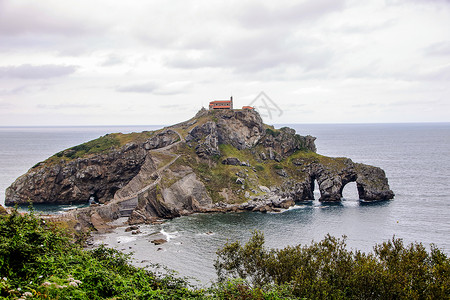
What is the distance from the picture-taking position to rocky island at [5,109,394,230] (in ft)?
353

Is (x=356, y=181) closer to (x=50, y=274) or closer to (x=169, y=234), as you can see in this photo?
(x=169, y=234)

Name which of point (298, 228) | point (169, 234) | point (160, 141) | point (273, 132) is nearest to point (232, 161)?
point (273, 132)

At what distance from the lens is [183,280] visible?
984 inches

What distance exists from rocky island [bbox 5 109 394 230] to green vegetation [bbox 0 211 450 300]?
62334mm

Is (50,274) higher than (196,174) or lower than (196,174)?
higher

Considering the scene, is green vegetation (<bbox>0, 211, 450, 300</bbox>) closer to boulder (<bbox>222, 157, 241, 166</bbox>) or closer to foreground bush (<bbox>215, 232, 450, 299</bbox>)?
foreground bush (<bbox>215, 232, 450, 299</bbox>)

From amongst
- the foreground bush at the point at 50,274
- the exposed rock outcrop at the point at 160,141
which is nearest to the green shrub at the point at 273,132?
the exposed rock outcrop at the point at 160,141

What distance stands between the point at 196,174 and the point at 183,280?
94976mm

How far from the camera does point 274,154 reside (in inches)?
5502

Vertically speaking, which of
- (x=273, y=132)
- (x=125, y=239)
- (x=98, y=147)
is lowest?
(x=125, y=239)

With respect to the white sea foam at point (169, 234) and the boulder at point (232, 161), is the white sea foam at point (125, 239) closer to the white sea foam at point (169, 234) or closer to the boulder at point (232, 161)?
the white sea foam at point (169, 234)

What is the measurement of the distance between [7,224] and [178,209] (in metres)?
84.5

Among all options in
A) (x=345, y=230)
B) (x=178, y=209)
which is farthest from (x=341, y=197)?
(x=178, y=209)

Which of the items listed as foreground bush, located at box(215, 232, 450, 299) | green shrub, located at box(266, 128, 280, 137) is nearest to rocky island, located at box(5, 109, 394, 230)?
green shrub, located at box(266, 128, 280, 137)
